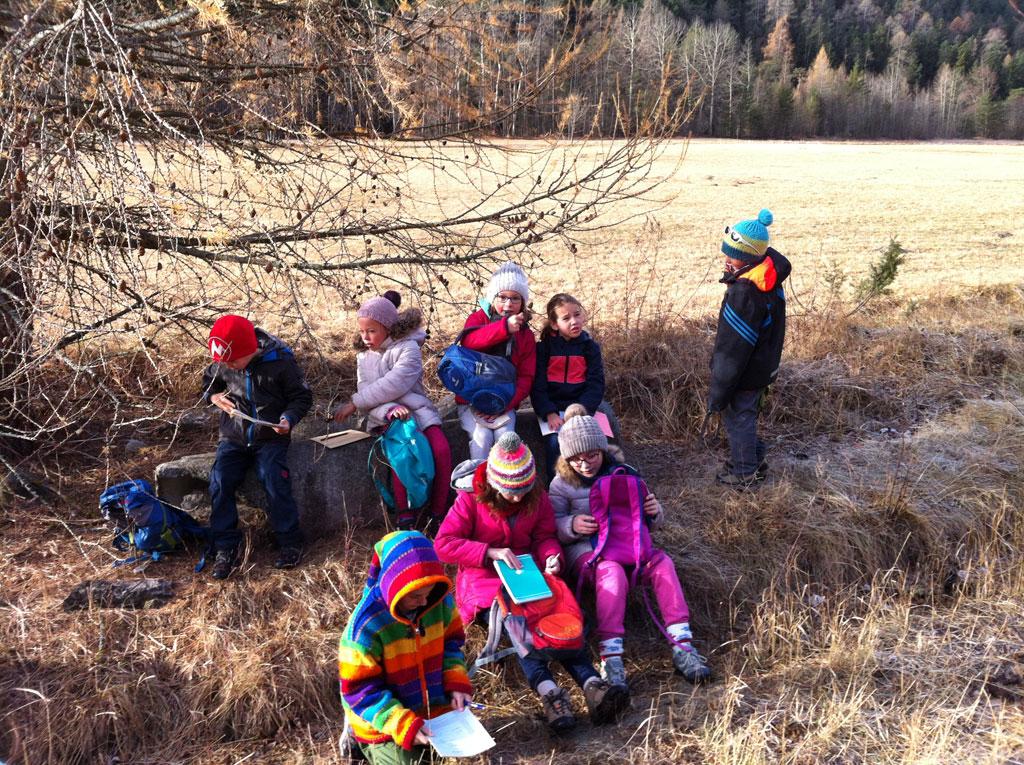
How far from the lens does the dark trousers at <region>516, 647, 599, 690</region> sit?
12.1ft

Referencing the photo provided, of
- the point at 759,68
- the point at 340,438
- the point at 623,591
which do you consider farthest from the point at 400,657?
the point at 759,68

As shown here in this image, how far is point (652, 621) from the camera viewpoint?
434 centimetres

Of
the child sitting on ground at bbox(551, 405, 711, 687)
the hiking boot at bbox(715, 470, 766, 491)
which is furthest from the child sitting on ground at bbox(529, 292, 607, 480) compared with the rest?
the hiking boot at bbox(715, 470, 766, 491)

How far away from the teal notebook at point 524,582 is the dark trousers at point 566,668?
0.27 metres

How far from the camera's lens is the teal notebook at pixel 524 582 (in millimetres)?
3803

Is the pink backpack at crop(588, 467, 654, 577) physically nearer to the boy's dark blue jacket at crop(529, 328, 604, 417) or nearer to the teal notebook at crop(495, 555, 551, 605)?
the teal notebook at crop(495, 555, 551, 605)

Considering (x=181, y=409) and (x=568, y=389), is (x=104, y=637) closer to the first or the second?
(x=181, y=409)

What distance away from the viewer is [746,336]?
5.12 m

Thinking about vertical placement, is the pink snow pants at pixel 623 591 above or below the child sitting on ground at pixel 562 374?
below

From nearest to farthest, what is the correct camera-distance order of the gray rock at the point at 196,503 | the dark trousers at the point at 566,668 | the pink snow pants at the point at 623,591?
the dark trousers at the point at 566,668 → the pink snow pants at the point at 623,591 → the gray rock at the point at 196,503

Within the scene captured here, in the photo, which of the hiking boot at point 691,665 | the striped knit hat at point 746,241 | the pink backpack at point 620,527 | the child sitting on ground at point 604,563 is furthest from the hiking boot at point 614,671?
the striped knit hat at point 746,241

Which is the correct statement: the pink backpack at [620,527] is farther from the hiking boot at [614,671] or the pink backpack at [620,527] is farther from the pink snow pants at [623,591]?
the hiking boot at [614,671]

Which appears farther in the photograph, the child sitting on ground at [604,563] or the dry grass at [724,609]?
the child sitting on ground at [604,563]

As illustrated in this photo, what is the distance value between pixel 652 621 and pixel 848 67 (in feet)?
259
